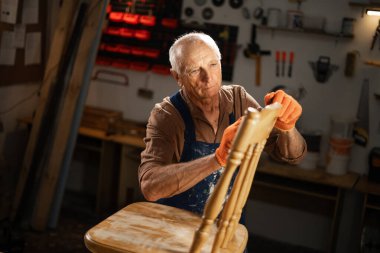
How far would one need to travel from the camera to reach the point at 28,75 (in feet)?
16.3

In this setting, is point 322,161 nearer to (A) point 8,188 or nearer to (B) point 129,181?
(B) point 129,181

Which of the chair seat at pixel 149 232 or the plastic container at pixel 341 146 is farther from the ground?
the chair seat at pixel 149 232

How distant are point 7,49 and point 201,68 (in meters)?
3.05

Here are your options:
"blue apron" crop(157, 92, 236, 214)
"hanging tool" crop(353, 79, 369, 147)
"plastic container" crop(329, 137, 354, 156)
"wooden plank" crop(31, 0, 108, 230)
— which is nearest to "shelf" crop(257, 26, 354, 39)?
"hanging tool" crop(353, 79, 369, 147)

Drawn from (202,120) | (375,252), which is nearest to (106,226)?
(202,120)

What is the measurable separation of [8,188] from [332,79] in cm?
316

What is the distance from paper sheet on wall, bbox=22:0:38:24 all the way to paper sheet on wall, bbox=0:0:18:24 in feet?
0.47

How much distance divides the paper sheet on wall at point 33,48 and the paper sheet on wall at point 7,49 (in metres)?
0.21

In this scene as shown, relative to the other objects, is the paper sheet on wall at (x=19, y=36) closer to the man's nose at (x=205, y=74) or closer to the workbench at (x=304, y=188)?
the workbench at (x=304, y=188)

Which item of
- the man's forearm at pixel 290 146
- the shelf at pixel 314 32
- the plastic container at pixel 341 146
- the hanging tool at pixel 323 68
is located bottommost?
the plastic container at pixel 341 146

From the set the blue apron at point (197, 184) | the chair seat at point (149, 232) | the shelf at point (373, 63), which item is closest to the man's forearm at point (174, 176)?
the chair seat at point (149, 232)

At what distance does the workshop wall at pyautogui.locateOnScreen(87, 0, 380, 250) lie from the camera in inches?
167

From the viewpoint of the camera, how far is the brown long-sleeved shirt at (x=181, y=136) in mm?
2049

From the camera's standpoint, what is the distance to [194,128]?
221 centimetres
